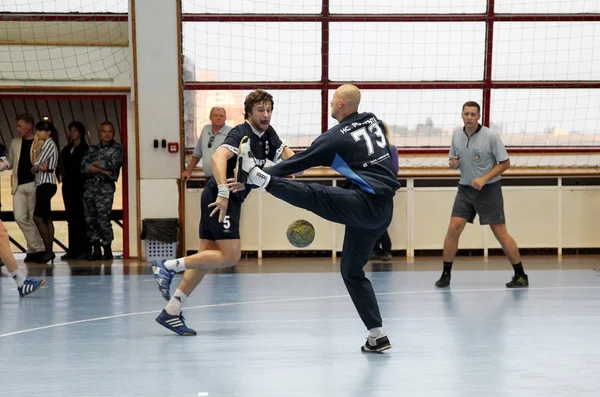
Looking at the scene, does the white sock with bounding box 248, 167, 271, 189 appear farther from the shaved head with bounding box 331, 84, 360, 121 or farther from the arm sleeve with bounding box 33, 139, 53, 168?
the arm sleeve with bounding box 33, 139, 53, 168

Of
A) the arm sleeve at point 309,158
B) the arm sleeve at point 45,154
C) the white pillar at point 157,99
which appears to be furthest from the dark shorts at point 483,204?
the arm sleeve at point 45,154

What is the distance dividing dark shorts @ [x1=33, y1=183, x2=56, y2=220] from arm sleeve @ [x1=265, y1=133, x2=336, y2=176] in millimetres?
7388

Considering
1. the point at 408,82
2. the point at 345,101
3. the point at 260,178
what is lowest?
the point at 260,178

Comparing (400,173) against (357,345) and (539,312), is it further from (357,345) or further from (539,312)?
(357,345)

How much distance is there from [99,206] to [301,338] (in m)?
6.54

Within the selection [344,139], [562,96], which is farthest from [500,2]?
[344,139]

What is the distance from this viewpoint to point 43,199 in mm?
13094

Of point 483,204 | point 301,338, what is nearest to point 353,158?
point 301,338

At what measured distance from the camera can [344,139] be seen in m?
6.39

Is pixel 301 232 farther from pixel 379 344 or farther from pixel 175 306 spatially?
pixel 379 344

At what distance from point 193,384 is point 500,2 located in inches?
386

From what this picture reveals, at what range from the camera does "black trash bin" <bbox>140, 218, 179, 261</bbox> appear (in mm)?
12992

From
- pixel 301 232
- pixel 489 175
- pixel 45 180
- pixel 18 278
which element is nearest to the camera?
pixel 18 278

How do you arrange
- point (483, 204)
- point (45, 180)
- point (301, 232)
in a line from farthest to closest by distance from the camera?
point (301, 232), point (45, 180), point (483, 204)
